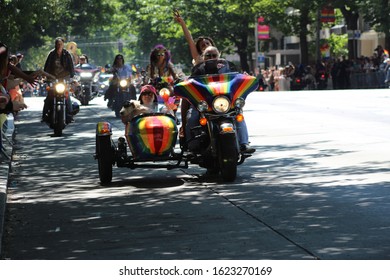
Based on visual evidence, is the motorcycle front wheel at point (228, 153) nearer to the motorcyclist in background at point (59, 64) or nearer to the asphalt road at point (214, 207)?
the asphalt road at point (214, 207)

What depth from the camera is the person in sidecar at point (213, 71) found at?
14156mm

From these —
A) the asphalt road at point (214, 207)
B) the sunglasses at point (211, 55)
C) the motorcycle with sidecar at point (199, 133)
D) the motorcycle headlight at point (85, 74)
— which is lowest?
the motorcycle headlight at point (85, 74)

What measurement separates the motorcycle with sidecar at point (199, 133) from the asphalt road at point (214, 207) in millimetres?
254

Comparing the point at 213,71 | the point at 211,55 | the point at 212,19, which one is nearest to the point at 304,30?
the point at 212,19

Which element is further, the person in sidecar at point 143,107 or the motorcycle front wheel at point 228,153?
the person in sidecar at point 143,107

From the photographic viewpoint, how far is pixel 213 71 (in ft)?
46.8

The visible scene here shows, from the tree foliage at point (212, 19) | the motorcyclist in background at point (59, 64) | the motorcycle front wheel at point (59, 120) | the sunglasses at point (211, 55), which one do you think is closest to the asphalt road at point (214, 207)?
the sunglasses at point (211, 55)

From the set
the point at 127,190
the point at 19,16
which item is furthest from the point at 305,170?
the point at 19,16

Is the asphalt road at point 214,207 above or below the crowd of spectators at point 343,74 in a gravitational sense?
above

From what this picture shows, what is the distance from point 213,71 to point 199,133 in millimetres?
699

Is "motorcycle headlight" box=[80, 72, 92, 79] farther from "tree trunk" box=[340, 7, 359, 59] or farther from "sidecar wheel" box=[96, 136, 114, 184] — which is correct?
"sidecar wheel" box=[96, 136, 114, 184]

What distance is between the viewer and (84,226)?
10570 millimetres

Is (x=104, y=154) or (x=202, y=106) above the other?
(x=202, y=106)

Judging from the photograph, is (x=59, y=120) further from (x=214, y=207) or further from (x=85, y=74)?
(x=85, y=74)
